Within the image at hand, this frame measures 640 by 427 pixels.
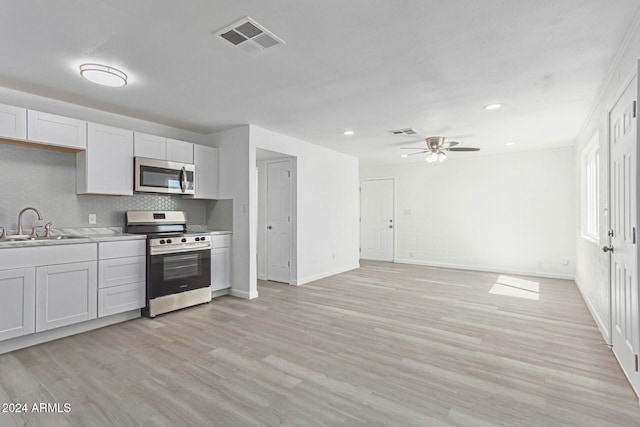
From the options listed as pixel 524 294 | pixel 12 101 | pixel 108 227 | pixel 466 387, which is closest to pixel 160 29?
pixel 12 101

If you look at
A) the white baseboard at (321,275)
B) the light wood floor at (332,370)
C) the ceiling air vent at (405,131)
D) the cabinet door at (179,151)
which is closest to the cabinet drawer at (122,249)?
the light wood floor at (332,370)

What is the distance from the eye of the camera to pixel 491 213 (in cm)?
700

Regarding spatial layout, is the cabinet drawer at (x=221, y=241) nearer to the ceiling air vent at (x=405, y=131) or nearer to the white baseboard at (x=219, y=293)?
the white baseboard at (x=219, y=293)

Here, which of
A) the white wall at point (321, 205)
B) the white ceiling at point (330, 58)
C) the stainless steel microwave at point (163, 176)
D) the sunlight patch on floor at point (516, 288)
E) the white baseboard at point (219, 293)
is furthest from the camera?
the white wall at point (321, 205)

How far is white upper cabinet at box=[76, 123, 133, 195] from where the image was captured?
3689 mm

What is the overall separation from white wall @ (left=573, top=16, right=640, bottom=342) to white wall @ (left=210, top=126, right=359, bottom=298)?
391cm

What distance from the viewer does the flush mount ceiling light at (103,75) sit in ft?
9.21

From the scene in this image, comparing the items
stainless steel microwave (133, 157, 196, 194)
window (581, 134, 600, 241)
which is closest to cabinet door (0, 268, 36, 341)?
stainless steel microwave (133, 157, 196, 194)

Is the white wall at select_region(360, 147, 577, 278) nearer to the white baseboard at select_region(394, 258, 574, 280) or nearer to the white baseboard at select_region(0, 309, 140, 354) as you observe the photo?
the white baseboard at select_region(394, 258, 574, 280)

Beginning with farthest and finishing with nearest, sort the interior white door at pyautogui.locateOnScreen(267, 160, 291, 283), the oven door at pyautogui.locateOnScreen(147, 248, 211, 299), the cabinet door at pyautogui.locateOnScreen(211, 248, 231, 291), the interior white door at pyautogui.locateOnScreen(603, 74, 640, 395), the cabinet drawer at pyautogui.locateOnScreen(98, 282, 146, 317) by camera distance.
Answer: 1. the interior white door at pyautogui.locateOnScreen(267, 160, 291, 283)
2. the cabinet door at pyautogui.locateOnScreen(211, 248, 231, 291)
3. the oven door at pyautogui.locateOnScreen(147, 248, 211, 299)
4. the cabinet drawer at pyautogui.locateOnScreen(98, 282, 146, 317)
5. the interior white door at pyautogui.locateOnScreen(603, 74, 640, 395)

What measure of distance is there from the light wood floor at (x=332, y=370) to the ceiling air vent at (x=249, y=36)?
2.47m

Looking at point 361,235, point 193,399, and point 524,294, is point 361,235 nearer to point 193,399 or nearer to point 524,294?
point 524,294

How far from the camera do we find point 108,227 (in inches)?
163

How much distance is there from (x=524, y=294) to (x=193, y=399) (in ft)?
15.7
